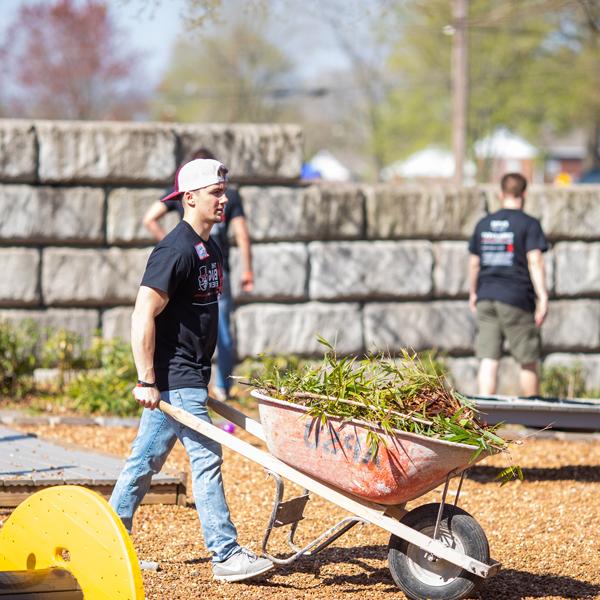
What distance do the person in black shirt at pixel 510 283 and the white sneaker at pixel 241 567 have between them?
3.75 metres

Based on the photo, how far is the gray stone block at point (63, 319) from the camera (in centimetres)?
928

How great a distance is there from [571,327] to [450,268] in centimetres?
128

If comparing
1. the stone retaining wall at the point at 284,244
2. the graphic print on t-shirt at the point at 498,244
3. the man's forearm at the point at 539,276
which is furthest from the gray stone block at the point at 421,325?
the man's forearm at the point at 539,276

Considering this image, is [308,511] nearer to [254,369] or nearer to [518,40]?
[254,369]

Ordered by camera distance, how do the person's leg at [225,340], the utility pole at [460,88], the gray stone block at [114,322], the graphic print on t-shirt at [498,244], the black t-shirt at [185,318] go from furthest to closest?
the utility pole at [460,88]
the gray stone block at [114,322]
the person's leg at [225,340]
the graphic print on t-shirt at [498,244]
the black t-shirt at [185,318]

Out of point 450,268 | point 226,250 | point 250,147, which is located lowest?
point 450,268

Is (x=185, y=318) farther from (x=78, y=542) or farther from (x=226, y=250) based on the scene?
(x=226, y=250)

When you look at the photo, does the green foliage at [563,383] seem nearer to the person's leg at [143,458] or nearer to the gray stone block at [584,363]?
the gray stone block at [584,363]

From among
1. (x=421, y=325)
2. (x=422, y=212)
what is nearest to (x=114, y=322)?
(x=421, y=325)

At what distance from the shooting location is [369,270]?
9.75 meters

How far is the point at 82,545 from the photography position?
371 cm

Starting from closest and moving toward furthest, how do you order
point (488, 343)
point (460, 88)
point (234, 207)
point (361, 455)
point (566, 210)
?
point (361, 455) < point (488, 343) < point (234, 207) < point (566, 210) < point (460, 88)

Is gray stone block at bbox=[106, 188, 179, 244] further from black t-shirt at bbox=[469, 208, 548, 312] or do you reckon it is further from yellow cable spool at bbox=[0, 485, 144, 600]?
yellow cable spool at bbox=[0, 485, 144, 600]

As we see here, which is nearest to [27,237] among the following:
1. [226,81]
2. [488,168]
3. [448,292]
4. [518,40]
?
[448,292]
